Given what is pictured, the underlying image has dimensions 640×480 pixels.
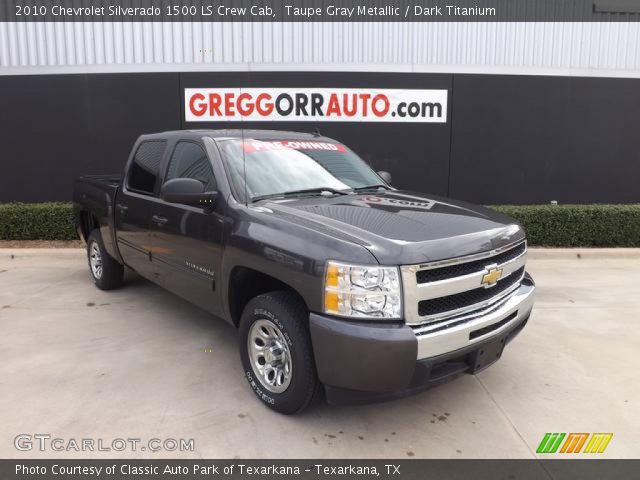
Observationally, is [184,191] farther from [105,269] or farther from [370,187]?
[105,269]

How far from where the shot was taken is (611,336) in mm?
4613

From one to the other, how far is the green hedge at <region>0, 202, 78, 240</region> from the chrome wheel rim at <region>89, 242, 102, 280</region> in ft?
8.75

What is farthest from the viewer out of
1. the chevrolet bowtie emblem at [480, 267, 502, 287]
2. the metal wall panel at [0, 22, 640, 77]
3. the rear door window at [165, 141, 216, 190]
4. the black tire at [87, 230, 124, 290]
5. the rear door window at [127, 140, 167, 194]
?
the metal wall panel at [0, 22, 640, 77]

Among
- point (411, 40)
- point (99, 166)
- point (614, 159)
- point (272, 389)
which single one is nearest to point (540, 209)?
point (614, 159)

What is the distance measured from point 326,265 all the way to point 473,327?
0.97 meters

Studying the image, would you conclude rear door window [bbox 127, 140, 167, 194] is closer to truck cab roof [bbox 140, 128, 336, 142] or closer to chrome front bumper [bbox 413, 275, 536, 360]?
truck cab roof [bbox 140, 128, 336, 142]

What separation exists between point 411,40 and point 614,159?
15.5 ft

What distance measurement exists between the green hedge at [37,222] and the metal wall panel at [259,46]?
8.66 ft

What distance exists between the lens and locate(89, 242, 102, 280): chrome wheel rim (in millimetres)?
5893

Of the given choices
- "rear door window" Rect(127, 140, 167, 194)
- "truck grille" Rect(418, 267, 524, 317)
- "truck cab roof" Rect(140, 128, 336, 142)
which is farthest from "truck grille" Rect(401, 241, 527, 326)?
"rear door window" Rect(127, 140, 167, 194)

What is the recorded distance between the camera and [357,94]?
29.2 feet

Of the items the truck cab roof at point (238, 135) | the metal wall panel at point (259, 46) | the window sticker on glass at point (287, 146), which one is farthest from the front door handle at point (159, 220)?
the metal wall panel at point (259, 46)

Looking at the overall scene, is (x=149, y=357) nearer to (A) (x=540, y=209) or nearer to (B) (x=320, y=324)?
(B) (x=320, y=324)

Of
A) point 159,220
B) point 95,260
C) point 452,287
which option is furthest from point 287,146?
point 95,260
